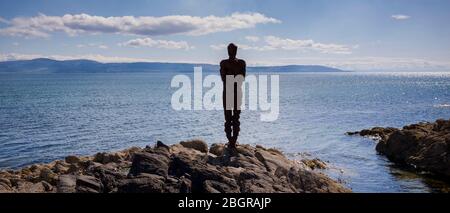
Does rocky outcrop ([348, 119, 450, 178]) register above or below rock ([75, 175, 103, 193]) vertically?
below

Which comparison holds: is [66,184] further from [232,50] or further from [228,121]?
[232,50]

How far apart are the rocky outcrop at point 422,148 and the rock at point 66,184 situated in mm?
21297

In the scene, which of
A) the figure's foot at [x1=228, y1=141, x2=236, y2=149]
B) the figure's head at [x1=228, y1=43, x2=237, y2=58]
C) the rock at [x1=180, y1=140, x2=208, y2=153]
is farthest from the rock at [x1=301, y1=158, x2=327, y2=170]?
the figure's head at [x1=228, y1=43, x2=237, y2=58]

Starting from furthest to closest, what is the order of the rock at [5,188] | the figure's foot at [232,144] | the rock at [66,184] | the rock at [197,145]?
the rock at [197,145]
the figure's foot at [232,144]
the rock at [5,188]
the rock at [66,184]

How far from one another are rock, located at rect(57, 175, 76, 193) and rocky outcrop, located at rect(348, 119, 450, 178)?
21.3 metres

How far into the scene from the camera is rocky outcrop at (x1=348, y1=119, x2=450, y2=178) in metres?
28.2

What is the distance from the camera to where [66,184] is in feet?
50.3

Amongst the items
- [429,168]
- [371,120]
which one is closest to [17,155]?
[429,168]

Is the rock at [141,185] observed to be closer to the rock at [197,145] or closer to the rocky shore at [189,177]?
the rocky shore at [189,177]

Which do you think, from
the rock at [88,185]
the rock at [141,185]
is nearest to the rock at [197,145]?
the rock at [88,185]

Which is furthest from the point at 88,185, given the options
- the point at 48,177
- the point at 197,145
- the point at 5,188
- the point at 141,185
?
the point at 197,145

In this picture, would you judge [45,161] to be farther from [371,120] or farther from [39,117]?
[371,120]

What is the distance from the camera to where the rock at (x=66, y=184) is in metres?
14.9

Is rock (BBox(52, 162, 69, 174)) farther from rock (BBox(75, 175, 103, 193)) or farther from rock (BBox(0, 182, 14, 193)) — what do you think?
rock (BBox(75, 175, 103, 193))
